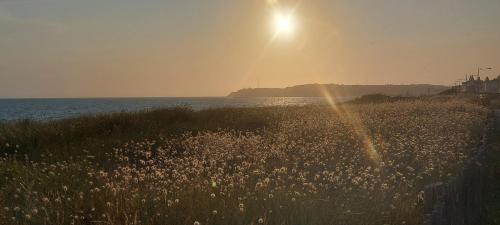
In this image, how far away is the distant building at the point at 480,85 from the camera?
134 meters

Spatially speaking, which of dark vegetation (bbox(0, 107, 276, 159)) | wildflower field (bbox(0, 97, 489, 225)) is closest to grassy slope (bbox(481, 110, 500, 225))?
wildflower field (bbox(0, 97, 489, 225))

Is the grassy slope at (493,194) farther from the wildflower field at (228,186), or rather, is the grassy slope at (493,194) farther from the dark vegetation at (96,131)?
the dark vegetation at (96,131)

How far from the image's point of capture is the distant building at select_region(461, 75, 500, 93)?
438ft

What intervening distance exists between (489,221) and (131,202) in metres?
6.18

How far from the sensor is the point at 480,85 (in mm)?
139250

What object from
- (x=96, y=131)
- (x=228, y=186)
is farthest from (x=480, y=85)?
(x=228, y=186)

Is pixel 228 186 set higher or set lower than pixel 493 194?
higher

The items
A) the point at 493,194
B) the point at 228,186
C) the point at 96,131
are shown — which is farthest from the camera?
the point at 96,131

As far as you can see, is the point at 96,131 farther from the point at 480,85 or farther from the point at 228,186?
the point at 480,85

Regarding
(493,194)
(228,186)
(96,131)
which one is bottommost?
(493,194)

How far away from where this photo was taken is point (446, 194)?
758 centimetres

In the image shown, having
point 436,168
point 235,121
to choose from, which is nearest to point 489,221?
point 436,168

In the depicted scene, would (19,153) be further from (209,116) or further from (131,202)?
(209,116)

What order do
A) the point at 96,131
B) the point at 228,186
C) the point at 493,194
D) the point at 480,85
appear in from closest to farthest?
the point at 228,186 → the point at 493,194 → the point at 96,131 → the point at 480,85
